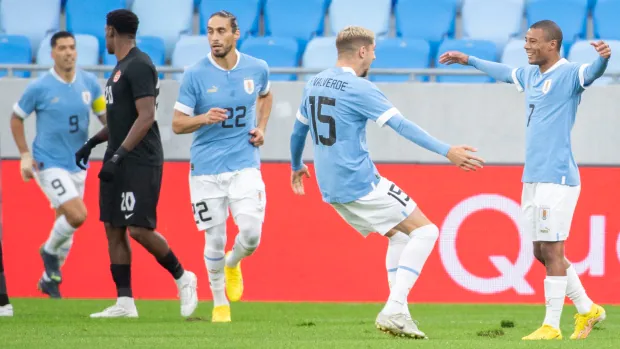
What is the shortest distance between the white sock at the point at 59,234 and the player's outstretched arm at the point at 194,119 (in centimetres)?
275

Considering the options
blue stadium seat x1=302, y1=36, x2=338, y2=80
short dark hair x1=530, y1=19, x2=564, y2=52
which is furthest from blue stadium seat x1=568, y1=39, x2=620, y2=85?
short dark hair x1=530, y1=19, x2=564, y2=52

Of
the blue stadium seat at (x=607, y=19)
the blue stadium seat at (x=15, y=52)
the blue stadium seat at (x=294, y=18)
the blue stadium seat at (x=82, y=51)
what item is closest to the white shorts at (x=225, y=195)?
the blue stadium seat at (x=82, y=51)

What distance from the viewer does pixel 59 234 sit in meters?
11.1

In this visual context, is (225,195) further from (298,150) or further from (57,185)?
(57,185)

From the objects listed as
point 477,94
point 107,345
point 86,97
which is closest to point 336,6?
point 477,94

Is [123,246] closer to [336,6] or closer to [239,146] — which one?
[239,146]

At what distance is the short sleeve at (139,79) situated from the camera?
9.02m

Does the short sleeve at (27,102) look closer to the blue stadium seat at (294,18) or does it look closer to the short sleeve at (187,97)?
the short sleeve at (187,97)

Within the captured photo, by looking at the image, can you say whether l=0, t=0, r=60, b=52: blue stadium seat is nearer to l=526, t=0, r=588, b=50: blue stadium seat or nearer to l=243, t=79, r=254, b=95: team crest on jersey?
l=526, t=0, r=588, b=50: blue stadium seat

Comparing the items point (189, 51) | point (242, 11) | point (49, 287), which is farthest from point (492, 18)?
point (49, 287)

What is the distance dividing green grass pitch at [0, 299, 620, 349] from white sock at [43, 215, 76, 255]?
50 centimetres

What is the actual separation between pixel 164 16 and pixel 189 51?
3.49ft

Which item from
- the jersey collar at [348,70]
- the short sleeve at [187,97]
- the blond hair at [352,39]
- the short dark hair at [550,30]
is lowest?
the short sleeve at [187,97]

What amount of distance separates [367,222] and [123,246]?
2619 mm
